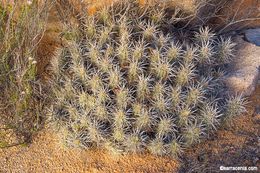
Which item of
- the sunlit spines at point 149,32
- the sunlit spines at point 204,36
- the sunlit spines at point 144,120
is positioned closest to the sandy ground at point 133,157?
the sunlit spines at point 144,120

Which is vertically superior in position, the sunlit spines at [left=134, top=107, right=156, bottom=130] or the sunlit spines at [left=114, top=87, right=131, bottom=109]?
the sunlit spines at [left=114, top=87, right=131, bottom=109]

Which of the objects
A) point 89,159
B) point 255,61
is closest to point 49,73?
point 89,159

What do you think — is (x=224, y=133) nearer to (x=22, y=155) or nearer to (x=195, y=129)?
(x=195, y=129)

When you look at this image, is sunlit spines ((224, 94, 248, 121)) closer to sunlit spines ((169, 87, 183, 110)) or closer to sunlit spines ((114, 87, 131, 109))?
sunlit spines ((169, 87, 183, 110))

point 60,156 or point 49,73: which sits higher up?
point 49,73

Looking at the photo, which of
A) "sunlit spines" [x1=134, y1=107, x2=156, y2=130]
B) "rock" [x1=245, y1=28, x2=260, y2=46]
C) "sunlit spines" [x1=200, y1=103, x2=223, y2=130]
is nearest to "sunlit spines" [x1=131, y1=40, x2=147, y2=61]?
"sunlit spines" [x1=134, y1=107, x2=156, y2=130]
